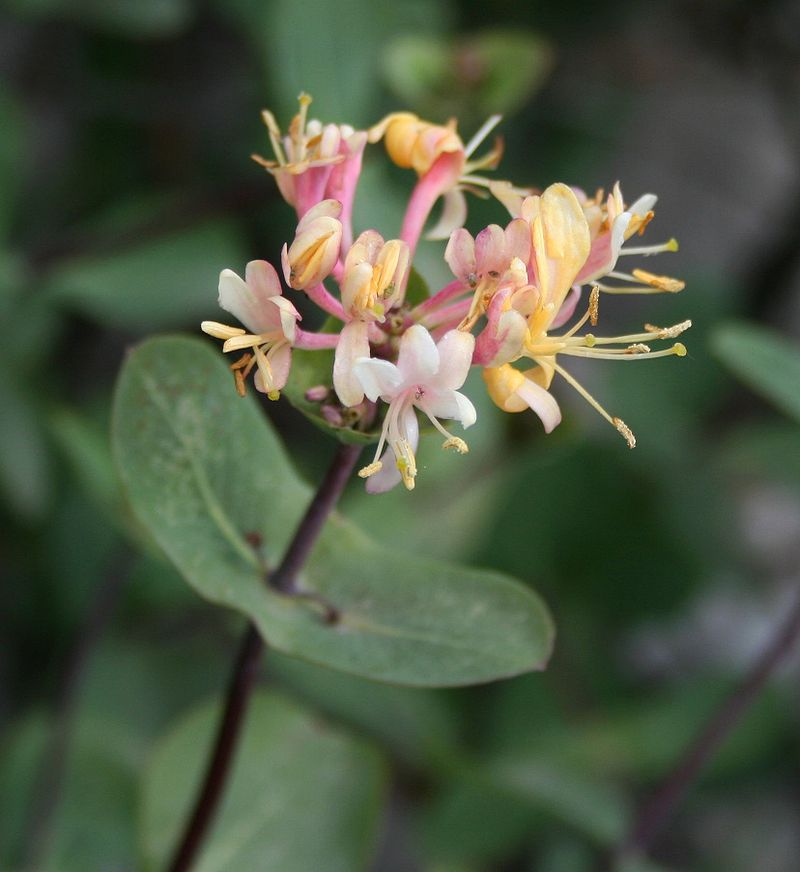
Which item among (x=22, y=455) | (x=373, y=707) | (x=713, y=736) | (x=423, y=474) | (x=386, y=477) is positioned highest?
(x=386, y=477)

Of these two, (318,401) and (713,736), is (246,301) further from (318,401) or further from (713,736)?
(713,736)

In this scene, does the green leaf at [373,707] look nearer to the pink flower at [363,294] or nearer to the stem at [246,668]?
the stem at [246,668]

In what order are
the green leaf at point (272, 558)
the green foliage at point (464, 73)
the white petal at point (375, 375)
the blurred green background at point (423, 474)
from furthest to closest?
1. the green foliage at point (464, 73)
2. the blurred green background at point (423, 474)
3. the green leaf at point (272, 558)
4. the white petal at point (375, 375)

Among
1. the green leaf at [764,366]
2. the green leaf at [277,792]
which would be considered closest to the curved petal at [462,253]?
the green leaf at [764,366]

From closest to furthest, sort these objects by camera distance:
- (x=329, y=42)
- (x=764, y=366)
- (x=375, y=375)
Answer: (x=375, y=375)
(x=764, y=366)
(x=329, y=42)

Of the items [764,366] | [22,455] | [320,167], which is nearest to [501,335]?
[320,167]
